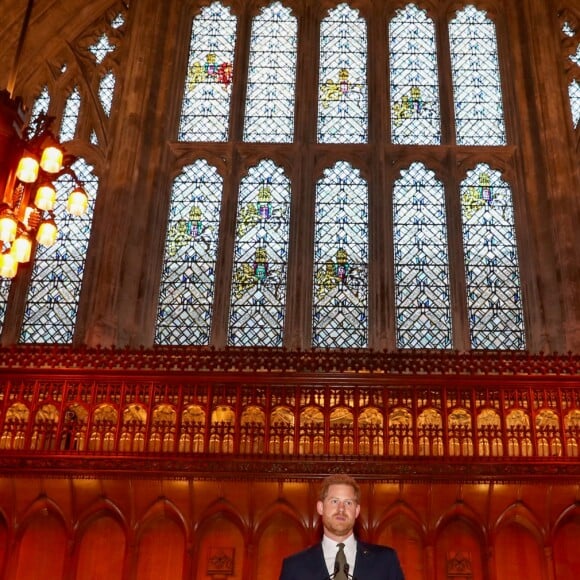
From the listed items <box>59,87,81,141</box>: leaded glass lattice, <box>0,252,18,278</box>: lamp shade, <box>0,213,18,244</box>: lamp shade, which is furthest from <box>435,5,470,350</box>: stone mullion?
<box>0,213,18,244</box>: lamp shade

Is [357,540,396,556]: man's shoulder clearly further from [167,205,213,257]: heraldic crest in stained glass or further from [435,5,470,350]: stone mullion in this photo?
[167,205,213,257]: heraldic crest in stained glass

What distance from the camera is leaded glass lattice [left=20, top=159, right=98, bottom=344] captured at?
42.6ft

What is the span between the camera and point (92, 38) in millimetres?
→ 15242

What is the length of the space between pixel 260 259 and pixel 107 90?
152 inches

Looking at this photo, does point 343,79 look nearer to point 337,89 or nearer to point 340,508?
point 337,89

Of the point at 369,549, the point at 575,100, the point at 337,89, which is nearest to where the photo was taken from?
the point at 369,549

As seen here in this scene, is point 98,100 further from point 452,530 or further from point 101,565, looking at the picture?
point 452,530

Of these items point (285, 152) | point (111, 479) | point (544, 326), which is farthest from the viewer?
point (285, 152)

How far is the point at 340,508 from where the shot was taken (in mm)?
3912

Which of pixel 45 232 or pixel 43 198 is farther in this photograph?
pixel 45 232

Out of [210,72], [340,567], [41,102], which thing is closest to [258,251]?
[210,72]

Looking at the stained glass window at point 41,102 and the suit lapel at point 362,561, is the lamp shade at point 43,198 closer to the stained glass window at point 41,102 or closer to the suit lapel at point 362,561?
the suit lapel at point 362,561

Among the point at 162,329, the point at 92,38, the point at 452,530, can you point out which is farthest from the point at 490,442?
Answer: the point at 92,38

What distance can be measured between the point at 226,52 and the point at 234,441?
791 cm
